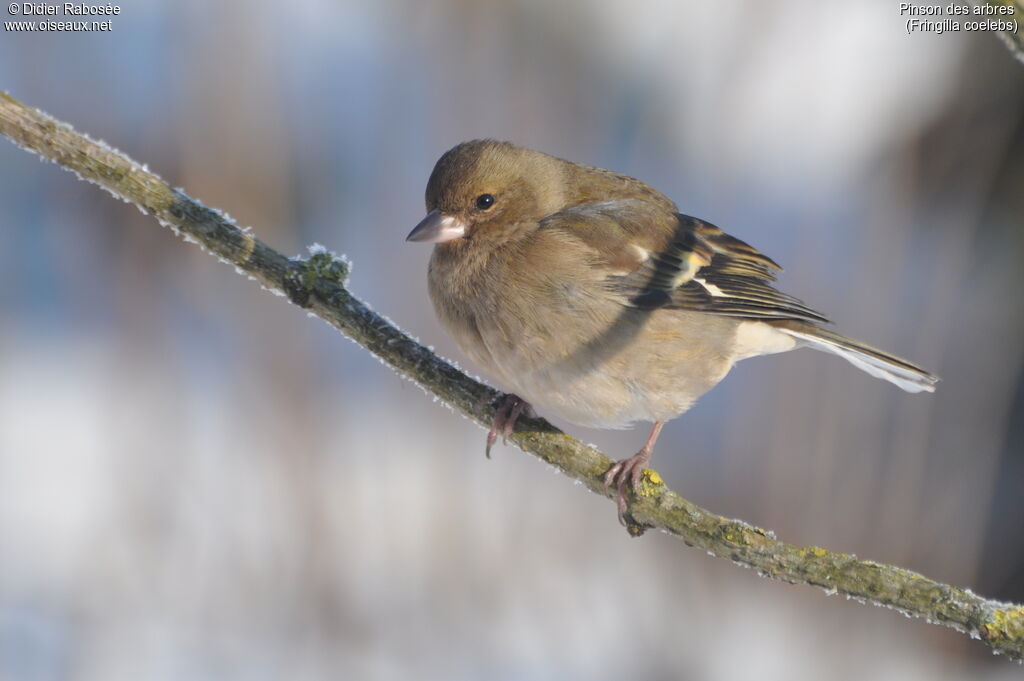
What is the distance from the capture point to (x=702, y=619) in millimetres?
5039

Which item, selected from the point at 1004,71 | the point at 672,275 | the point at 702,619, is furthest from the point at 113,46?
the point at 1004,71

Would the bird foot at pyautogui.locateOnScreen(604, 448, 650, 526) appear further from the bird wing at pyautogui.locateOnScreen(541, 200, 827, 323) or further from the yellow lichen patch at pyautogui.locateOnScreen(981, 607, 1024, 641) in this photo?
the yellow lichen patch at pyautogui.locateOnScreen(981, 607, 1024, 641)

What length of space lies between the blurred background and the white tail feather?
241 cm

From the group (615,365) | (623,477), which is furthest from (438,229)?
(623,477)

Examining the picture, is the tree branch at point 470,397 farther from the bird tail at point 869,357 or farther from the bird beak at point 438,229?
the bird tail at point 869,357

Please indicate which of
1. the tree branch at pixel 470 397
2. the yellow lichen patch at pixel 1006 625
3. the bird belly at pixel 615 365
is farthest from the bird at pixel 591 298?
the yellow lichen patch at pixel 1006 625

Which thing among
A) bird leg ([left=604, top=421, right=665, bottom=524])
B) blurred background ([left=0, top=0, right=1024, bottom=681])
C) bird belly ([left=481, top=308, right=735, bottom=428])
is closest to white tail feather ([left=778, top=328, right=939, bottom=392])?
bird belly ([left=481, top=308, right=735, bottom=428])

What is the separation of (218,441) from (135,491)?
53 centimetres

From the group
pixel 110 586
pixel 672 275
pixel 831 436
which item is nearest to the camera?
pixel 672 275

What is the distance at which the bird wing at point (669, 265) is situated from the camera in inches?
109

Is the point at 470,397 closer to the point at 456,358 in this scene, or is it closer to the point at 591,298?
the point at 591,298

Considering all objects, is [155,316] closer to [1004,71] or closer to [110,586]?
[110,586]

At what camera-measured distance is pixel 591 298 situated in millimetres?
2656

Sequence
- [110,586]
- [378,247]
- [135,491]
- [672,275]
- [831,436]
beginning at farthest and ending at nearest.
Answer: [378,247] < [831,436] < [135,491] < [110,586] < [672,275]
